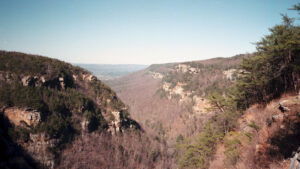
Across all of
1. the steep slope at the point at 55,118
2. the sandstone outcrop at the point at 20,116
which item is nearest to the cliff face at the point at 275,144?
the steep slope at the point at 55,118

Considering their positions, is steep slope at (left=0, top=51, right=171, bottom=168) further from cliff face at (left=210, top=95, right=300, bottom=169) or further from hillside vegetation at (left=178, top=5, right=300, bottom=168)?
cliff face at (left=210, top=95, right=300, bottom=169)

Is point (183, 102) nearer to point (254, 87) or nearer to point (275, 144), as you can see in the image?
point (254, 87)

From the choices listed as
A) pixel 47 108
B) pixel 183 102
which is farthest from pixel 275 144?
pixel 183 102

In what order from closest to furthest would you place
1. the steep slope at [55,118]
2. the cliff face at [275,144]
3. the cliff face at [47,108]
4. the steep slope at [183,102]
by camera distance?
1. the cliff face at [275,144]
2. the steep slope at [55,118]
3. the cliff face at [47,108]
4. the steep slope at [183,102]

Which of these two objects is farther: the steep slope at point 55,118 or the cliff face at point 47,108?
the cliff face at point 47,108

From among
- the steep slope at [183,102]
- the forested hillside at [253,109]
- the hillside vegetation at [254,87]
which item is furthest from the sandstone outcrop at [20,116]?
the steep slope at [183,102]

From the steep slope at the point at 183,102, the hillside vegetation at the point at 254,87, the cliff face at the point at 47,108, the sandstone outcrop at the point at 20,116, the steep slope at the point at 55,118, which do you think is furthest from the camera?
the steep slope at the point at 183,102

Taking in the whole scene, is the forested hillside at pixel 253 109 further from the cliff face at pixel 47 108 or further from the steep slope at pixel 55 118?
the cliff face at pixel 47 108

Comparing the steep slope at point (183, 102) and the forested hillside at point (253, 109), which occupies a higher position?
the forested hillside at point (253, 109)
